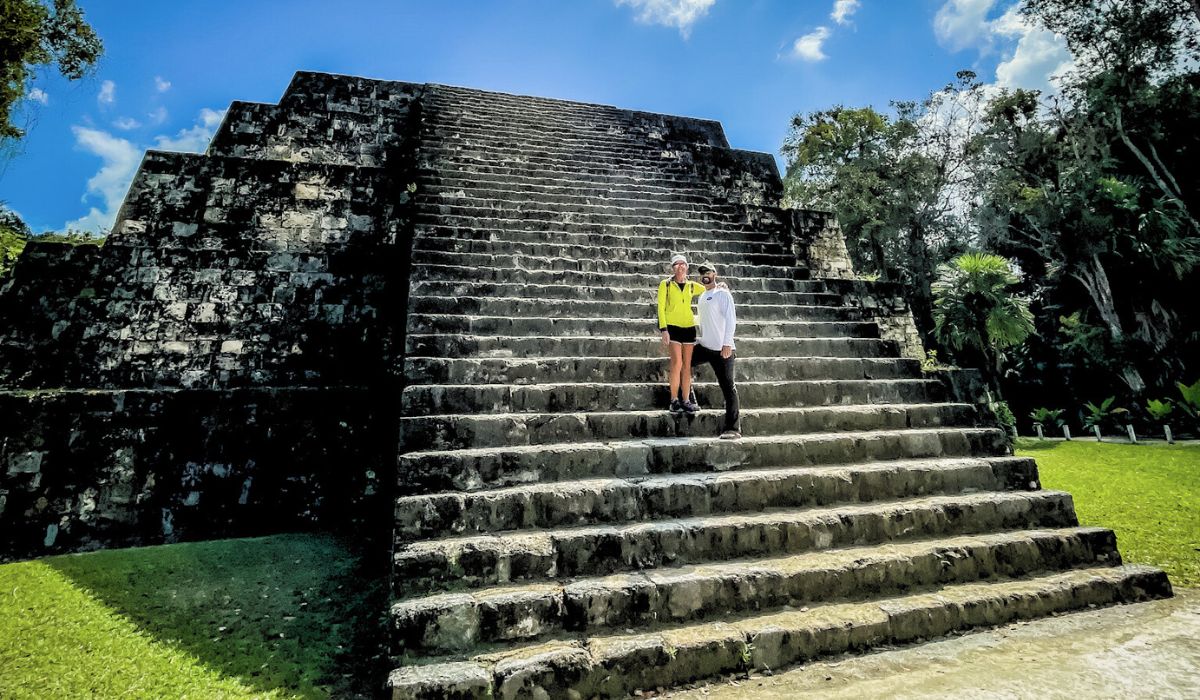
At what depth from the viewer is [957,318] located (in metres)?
12.0

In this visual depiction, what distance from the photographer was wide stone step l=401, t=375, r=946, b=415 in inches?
135

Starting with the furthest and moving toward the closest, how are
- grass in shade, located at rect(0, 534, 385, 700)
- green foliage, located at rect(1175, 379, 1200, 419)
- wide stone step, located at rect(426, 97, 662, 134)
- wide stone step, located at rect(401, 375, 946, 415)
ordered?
green foliage, located at rect(1175, 379, 1200, 419)
wide stone step, located at rect(426, 97, 662, 134)
wide stone step, located at rect(401, 375, 946, 415)
grass in shade, located at rect(0, 534, 385, 700)

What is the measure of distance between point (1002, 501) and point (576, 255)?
14.1ft

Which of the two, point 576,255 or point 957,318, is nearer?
point 576,255

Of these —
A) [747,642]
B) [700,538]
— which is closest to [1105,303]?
[700,538]

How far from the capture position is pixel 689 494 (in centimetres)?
297

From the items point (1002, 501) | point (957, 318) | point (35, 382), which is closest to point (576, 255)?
point (1002, 501)

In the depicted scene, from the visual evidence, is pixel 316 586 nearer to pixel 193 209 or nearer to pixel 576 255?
pixel 576 255

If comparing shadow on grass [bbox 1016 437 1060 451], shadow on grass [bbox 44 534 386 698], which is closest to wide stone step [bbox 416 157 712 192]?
shadow on grass [bbox 44 534 386 698]

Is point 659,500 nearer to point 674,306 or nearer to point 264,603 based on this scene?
point 674,306

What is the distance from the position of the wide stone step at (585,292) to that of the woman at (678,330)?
1.18 metres

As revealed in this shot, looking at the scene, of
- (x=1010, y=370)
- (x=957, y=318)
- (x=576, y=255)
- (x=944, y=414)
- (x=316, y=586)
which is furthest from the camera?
(x=1010, y=370)

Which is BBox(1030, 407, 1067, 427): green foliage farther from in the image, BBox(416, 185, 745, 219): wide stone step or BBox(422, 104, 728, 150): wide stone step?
BBox(416, 185, 745, 219): wide stone step

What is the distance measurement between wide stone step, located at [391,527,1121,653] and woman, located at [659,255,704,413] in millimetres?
1361
